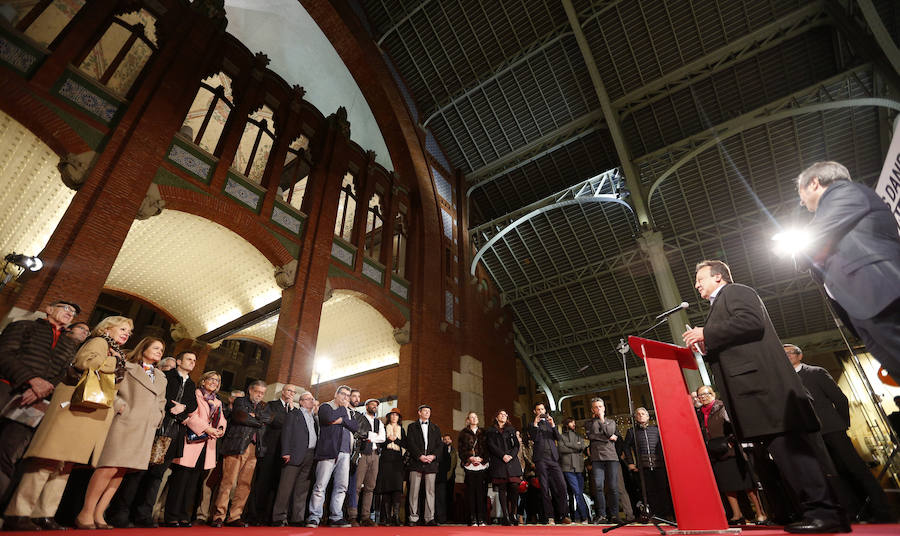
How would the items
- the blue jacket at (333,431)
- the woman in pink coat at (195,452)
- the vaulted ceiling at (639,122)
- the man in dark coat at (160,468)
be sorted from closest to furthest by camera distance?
1. the man in dark coat at (160,468)
2. the woman in pink coat at (195,452)
3. the blue jacket at (333,431)
4. the vaulted ceiling at (639,122)

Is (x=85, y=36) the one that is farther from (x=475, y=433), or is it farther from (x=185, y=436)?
(x=475, y=433)

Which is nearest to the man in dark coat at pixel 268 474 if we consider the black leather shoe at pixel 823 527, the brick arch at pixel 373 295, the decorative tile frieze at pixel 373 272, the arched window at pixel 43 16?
the brick arch at pixel 373 295

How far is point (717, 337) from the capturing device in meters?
2.46

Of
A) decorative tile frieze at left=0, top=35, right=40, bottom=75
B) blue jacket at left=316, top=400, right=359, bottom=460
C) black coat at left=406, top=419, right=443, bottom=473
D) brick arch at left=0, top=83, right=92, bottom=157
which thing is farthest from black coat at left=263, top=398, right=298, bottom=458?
decorative tile frieze at left=0, top=35, right=40, bottom=75

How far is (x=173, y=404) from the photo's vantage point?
4219 millimetres

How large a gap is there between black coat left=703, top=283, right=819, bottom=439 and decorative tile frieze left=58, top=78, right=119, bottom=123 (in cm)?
898

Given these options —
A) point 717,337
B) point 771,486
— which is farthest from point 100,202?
point 771,486

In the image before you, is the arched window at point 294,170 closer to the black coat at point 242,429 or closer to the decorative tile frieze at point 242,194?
the decorative tile frieze at point 242,194

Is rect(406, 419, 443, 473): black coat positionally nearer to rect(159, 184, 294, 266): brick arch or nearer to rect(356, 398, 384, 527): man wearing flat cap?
rect(356, 398, 384, 527): man wearing flat cap

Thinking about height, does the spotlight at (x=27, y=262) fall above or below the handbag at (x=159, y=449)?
above

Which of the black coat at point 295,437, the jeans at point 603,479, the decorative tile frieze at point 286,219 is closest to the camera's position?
the black coat at point 295,437

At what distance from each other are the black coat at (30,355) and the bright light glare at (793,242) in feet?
17.1

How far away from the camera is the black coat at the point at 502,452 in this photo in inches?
259

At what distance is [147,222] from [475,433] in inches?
293
